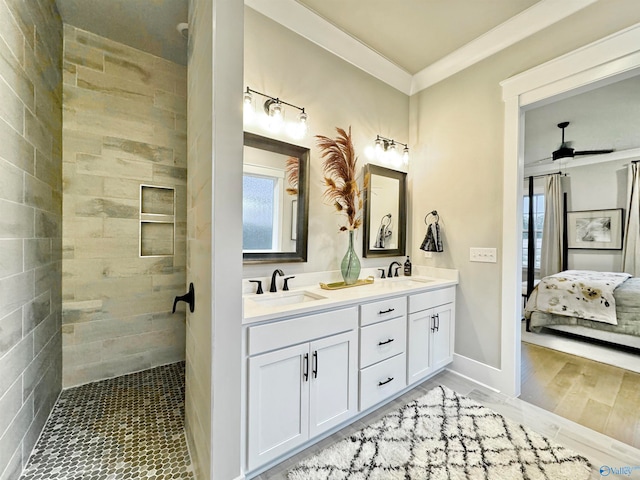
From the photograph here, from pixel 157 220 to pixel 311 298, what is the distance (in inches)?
61.2

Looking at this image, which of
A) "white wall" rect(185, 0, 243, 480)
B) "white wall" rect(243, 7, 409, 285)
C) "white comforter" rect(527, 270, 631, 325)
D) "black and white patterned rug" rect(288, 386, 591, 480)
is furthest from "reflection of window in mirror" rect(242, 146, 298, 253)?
"white comforter" rect(527, 270, 631, 325)

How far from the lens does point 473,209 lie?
95.2 inches

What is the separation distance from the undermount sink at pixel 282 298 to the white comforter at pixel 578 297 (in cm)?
Result: 332

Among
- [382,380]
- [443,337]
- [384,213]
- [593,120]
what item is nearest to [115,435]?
[382,380]

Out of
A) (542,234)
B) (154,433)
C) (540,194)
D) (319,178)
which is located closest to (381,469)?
(154,433)

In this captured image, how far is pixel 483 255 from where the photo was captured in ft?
7.71

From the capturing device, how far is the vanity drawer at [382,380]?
1.76 m

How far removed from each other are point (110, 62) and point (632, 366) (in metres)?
5.35

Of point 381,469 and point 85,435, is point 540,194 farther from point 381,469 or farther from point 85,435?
point 85,435

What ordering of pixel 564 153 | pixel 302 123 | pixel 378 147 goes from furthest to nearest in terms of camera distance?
pixel 564 153
pixel 378 147
pixel 302 123

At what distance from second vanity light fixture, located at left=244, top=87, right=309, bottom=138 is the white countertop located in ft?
3.83

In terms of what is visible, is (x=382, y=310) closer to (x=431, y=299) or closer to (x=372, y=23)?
(x=431, y=299)

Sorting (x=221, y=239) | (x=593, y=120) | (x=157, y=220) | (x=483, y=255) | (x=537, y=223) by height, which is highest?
(x=593, y=120)

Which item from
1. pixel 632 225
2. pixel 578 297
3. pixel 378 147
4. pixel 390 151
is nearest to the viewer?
pixel 378 147
